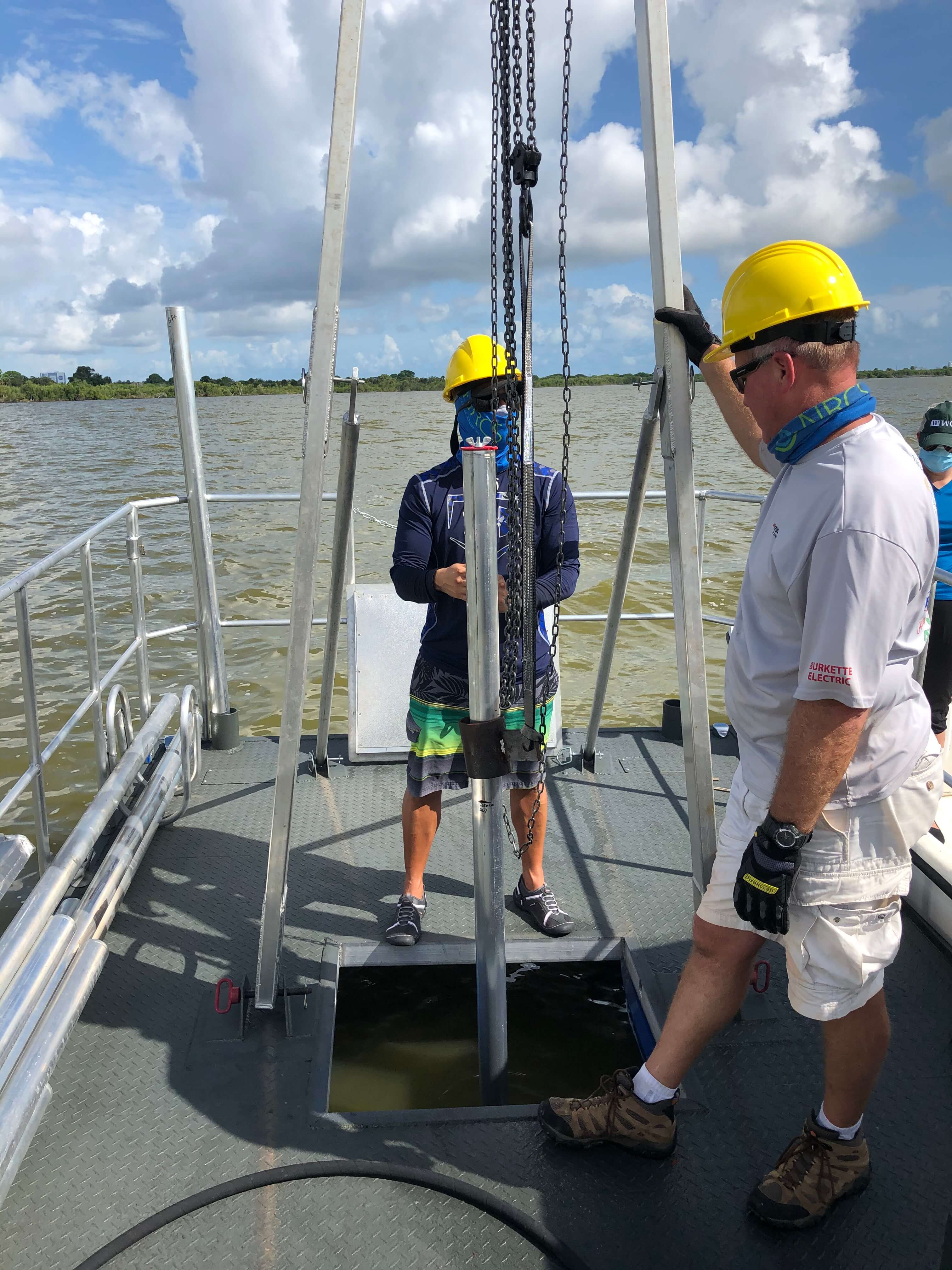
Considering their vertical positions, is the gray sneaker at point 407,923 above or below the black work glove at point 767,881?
below

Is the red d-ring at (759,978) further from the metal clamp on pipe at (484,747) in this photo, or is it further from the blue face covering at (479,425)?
the blue face covering at (479,425)

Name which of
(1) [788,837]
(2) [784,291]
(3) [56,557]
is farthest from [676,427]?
(3) [56,557]

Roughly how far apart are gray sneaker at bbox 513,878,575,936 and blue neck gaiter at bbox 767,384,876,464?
5.45 feet

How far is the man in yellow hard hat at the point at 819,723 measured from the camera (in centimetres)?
147

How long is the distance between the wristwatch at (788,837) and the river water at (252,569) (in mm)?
1927

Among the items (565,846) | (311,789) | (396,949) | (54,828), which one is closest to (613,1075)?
(396,949)

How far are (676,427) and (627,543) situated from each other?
100cm

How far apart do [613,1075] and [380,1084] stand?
683 mm

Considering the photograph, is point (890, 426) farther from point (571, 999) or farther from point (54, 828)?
point (54, 828)

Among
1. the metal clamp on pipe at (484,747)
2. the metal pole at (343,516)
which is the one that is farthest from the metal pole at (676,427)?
the metal pole at (343,516)

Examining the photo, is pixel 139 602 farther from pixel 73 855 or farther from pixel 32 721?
pixel 73 855

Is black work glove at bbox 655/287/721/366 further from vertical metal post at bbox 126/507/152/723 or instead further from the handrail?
vertical metal post at bbox 126/507/152/723

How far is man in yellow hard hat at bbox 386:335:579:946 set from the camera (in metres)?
2.42

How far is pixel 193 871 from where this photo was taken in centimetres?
317
